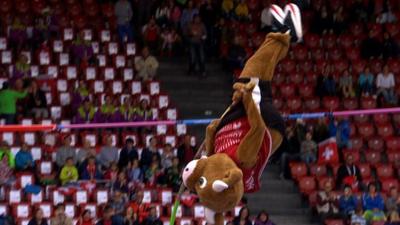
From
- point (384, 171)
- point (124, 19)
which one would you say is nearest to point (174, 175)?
point (384, 171)

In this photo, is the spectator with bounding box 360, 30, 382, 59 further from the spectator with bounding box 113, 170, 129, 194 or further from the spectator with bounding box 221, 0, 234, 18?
the spectator with bounding box 113, 170, 129, 194

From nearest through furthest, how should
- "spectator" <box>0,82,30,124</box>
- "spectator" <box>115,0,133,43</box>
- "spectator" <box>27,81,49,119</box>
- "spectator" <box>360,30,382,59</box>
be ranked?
"spectator" <box>0,82,30,124</box> → "spectator" <box>27,81,49,119</box> → "spectator" <box>115,0,133,43</box> → "spectator" <box>360,30,382,59</box>

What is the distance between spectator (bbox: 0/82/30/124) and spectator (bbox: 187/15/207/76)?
3637 mm

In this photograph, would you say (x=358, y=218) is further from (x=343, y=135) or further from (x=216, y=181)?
(x=216, y=181)

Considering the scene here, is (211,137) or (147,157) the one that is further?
(147,157)

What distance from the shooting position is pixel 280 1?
65.7 ft

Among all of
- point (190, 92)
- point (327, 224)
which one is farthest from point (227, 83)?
point (327, 224)

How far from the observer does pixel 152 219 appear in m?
15.6

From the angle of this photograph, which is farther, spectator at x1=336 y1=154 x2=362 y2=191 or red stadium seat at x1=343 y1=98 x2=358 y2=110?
red stadium seat at x1=343 y1=98 x2=358 y2=110

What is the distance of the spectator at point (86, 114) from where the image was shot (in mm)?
17703

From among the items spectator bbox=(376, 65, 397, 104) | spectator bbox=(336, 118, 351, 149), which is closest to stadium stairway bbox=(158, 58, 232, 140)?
spectator bbox=(336, 118, 351, 149)

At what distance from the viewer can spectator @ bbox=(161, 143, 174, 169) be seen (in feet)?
56.6

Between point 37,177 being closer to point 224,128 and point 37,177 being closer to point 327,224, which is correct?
point 327,224

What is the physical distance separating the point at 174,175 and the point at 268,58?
855 centimetres
